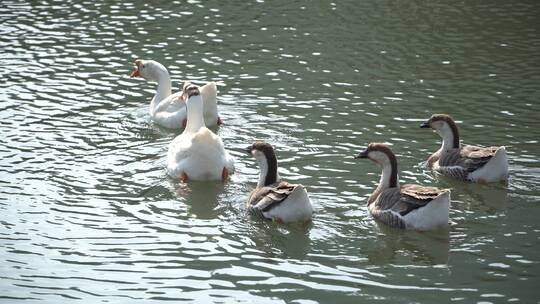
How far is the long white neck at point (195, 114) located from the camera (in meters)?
15.3

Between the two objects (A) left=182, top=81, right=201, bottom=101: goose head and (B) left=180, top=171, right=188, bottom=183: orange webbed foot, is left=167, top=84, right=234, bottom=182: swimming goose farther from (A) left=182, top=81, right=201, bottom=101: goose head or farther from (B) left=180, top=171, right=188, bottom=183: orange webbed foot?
(A) left=182, top=81, right=201, bottom=101: goose head

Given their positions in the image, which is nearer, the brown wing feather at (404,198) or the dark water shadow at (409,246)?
the dark water shadow at (409,246)

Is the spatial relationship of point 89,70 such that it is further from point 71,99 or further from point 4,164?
point 4,164

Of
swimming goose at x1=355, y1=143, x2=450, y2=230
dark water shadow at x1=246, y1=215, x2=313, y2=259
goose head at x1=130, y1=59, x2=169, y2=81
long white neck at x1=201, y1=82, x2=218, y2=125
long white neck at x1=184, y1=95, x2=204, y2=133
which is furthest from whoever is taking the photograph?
goose head at x1=130, y1=59, x2=169, y2=81

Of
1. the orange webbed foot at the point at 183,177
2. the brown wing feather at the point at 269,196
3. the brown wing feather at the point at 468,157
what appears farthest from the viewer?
the orange webbed foot at the point at 183,177

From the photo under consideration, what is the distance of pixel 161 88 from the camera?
689 inches

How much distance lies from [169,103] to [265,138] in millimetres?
2157

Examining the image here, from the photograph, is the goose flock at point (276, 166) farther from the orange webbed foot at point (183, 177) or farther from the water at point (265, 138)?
the water at point (265, 138)

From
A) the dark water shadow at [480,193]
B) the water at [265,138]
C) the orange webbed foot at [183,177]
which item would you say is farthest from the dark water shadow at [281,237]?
the dark water shadow at [480,193]

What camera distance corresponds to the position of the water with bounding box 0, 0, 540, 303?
35.3ft

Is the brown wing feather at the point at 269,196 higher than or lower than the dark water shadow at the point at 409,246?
higher

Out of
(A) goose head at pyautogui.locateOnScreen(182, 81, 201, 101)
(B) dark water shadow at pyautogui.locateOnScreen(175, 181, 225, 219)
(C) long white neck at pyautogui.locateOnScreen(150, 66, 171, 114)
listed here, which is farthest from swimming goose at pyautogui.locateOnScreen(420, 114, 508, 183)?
(C) long white neck at pyautogui.locateOnScreen(150, 66, 171, 114)

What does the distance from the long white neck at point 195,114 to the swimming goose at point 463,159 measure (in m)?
3.64

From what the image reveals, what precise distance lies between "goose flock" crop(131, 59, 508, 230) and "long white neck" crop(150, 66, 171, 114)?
19mm
